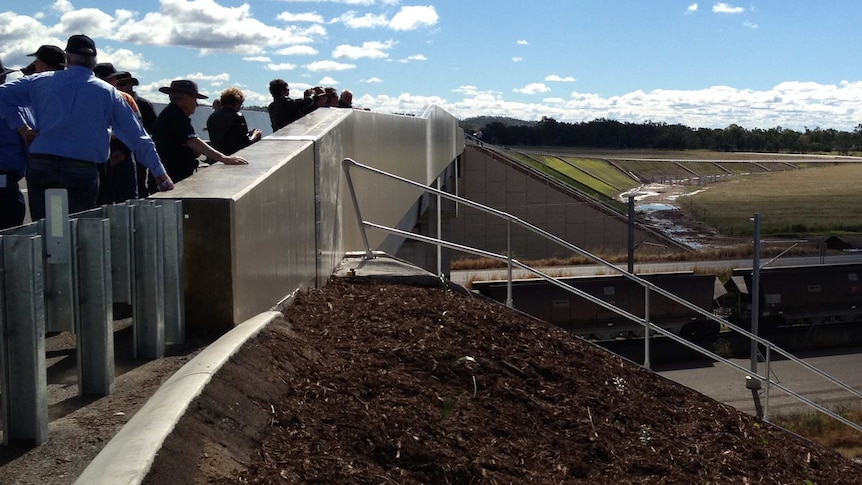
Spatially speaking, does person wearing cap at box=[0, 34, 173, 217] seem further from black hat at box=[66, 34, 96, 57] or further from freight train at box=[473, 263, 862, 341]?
freight train at box=[473, 263, 862, 341]

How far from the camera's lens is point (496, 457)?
16.0ft

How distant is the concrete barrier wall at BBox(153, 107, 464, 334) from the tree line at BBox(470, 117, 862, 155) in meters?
113

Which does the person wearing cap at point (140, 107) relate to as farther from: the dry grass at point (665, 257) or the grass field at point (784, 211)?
the grass field at point (784, 211)

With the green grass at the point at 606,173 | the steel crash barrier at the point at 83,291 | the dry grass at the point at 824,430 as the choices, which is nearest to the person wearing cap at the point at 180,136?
the steel crash barrier at the point at 83,291

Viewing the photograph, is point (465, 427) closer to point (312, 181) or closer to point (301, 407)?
point (301, 407)

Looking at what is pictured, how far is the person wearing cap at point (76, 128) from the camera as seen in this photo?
5.55 metres

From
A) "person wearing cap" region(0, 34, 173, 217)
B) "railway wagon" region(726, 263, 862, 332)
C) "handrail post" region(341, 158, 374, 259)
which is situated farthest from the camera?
"railway wagon" region(726, 263, 862, 332)

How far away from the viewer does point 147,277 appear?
5039mm

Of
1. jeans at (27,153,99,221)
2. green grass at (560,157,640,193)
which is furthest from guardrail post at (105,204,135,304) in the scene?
green grass at (560,157,640,193)

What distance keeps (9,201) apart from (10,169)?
214mm

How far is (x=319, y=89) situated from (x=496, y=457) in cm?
748

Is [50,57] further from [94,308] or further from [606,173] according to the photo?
[606,173]

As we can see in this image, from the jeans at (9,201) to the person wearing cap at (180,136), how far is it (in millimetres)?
1049

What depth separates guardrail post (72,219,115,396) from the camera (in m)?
4.40
